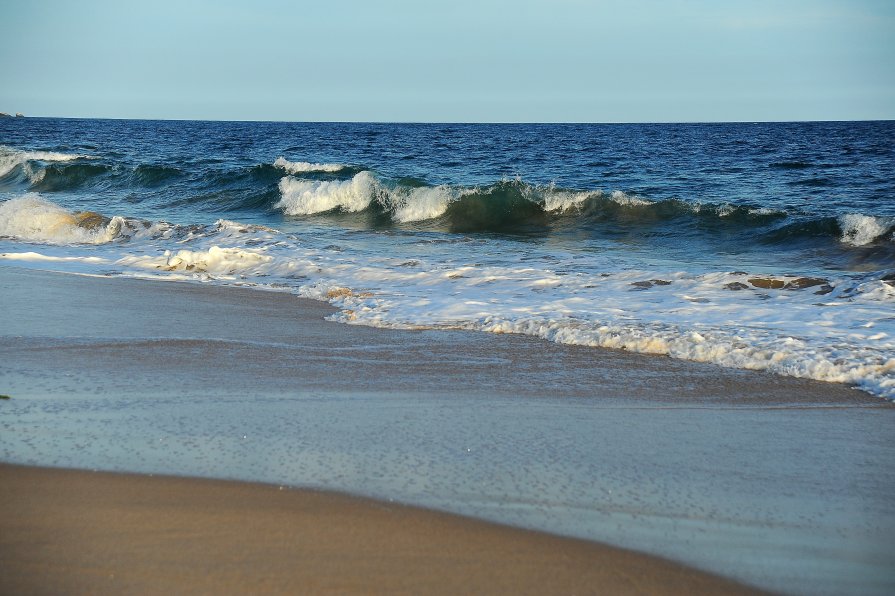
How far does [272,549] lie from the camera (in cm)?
249

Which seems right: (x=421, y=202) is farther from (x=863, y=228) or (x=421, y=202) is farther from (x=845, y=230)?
(x=863, y=228)

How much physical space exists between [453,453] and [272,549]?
1056 mm

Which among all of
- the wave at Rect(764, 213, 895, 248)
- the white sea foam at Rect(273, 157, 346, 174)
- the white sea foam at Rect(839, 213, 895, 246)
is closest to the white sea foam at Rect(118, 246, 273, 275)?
the wave at Rect(764, 213, 895, 248)

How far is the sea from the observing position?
19.7ft

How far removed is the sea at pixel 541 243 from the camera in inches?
236

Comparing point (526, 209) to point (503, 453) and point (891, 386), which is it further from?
point (503, 453)

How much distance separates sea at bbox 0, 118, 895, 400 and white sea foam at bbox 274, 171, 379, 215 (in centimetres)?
5

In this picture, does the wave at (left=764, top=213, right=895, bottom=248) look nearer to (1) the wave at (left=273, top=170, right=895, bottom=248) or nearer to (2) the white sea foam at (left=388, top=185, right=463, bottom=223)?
(1) the wave at (left=273, top=170, right=895, bottom=248)

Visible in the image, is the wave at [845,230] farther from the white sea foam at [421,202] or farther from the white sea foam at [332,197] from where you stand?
the white sea foam at [332,197]

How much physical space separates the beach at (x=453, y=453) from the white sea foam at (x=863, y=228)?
25.6 ft

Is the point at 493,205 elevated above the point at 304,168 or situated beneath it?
situated beneath

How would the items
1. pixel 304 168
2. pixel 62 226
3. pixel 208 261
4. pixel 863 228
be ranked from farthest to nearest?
pixel 304 168 < pixel 62 226 < pixel 863 228 < pixel 208 261

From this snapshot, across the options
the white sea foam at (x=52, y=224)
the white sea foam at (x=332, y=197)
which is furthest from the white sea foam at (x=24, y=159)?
the white sea foam at (x=52, y=224)

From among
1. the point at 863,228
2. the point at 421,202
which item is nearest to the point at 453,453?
the point at 863,228
